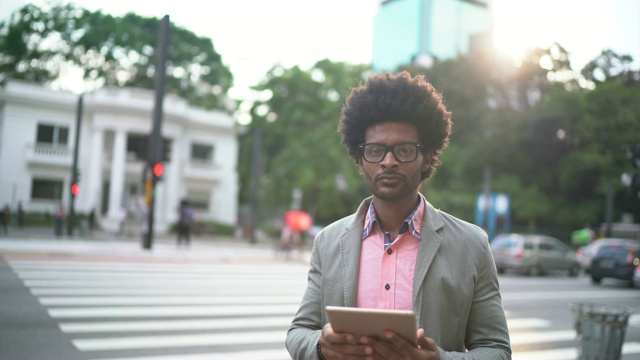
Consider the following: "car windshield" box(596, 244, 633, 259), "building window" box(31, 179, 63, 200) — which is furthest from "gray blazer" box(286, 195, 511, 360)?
"building window" box(31, 179, 63, 200)

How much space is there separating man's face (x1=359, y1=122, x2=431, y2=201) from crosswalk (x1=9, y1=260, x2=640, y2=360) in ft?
14.7

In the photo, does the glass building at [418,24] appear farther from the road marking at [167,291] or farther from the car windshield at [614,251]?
the car windshield at [614,251]

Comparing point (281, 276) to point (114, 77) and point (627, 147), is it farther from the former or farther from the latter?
point (114, 77)

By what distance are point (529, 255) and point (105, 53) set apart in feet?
115

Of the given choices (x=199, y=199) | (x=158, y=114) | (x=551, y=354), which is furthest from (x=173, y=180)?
(x=551, y=354)

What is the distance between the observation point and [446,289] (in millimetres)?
2193

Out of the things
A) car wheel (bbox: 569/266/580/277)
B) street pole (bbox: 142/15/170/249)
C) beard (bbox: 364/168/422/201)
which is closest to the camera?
beard (bbox: 364/168/422/201)

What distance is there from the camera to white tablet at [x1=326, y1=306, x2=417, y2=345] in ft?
6.03

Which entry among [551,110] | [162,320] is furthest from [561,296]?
[551,110]

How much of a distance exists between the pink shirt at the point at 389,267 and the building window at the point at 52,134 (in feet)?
120

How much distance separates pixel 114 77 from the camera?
4344 centimetres

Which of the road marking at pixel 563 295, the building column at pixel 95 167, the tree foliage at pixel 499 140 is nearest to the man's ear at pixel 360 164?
the road marking at pixel 563 295

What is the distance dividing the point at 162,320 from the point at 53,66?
1566 inches

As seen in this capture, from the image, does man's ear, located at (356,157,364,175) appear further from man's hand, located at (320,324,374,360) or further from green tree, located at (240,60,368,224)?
green tree, located at (240,60,368,224)
